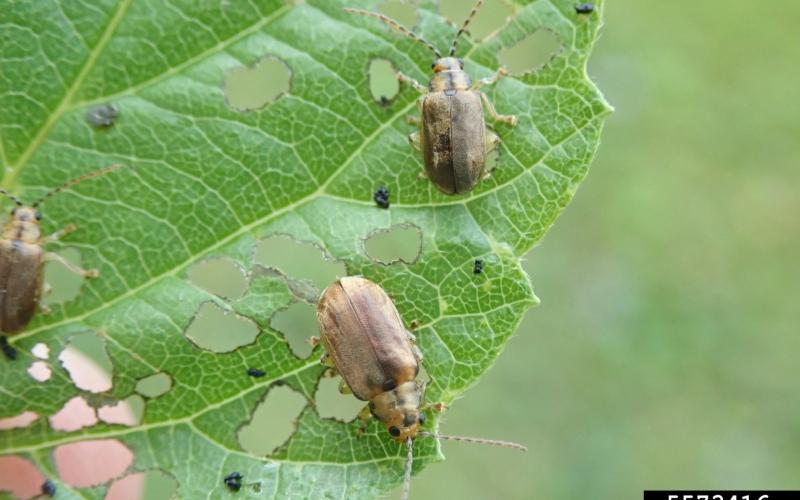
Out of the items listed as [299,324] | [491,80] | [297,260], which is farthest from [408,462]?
[297,260]

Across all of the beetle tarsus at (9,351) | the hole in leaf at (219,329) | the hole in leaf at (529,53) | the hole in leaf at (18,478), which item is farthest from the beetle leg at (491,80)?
the hole in leaf at (529,53)

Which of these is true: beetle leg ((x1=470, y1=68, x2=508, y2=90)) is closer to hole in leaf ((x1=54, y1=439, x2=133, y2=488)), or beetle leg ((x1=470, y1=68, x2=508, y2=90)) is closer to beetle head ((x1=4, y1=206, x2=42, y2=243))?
beetle head ((x1=4, y1=206, x2=42, y2=243))

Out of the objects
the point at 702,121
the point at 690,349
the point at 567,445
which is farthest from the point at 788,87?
the point at 567,445

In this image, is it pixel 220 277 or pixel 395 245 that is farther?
pixel 395 245

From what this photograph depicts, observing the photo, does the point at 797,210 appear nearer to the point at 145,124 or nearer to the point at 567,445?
the point at 567,445

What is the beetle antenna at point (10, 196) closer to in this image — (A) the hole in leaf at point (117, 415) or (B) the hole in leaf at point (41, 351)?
(B) the hole in leaf at point (41, 351)

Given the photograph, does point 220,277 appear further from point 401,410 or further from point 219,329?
point 401,410

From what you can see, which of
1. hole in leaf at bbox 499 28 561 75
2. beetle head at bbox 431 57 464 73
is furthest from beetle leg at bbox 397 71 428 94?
hole in leaf at bbox 499 28 561 75
